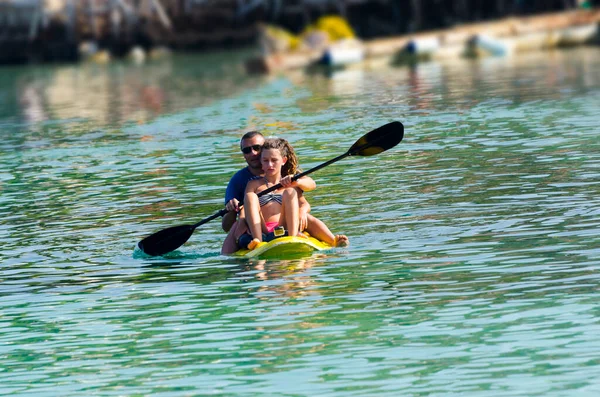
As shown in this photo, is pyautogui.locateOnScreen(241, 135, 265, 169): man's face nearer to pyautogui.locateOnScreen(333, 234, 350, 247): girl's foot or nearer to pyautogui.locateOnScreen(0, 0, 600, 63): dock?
pyautogui.locateOnScreen(333, 234, 350, 247): girl's foot

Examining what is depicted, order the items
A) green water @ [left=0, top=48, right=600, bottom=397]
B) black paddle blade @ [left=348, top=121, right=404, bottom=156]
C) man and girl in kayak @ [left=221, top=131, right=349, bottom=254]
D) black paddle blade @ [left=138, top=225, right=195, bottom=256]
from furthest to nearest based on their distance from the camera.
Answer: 1. black paddle blade @ [left=348, top=121, right=404, bottom=156]
2. black paddle blade @ [left=138, top=225, right=195, bottom=256]
3. man and girl in kayak @ [left=221, top=131, right=349, bottom=254]
4. green water @ [left=0, top=48, right=600, bottom=397]

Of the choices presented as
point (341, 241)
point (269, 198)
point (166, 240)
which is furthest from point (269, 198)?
point (166, 240)

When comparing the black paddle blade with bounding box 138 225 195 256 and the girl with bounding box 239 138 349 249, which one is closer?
the girl with bounding box 239 138 349 249

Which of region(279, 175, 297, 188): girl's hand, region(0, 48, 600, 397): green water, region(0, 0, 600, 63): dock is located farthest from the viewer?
region(0, 0, 600, 63): dock

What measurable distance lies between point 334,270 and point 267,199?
4.06ft

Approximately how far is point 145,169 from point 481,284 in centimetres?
1181

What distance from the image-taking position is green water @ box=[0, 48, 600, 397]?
9906 mm

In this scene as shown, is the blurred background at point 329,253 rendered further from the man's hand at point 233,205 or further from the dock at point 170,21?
the dock at point 170,21

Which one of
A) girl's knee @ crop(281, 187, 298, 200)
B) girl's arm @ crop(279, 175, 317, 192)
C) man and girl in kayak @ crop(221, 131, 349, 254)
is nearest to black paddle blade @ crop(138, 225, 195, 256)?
man and girl in kayak @ crop(221, 131, 349, 254)

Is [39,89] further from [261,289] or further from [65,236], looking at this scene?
[261,289]

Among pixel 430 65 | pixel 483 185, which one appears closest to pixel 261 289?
pixel 483 185

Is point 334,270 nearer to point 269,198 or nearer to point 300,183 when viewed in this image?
point 300,183

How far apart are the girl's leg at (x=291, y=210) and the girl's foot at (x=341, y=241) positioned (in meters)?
0.54

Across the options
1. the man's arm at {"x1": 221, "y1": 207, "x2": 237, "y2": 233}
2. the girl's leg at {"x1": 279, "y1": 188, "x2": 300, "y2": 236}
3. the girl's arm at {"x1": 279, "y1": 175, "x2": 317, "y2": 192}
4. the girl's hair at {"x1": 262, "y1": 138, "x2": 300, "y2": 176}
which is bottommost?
the man's arm at {"x1": 221, "y1": 207, "x2": 237, "y2": 233}
